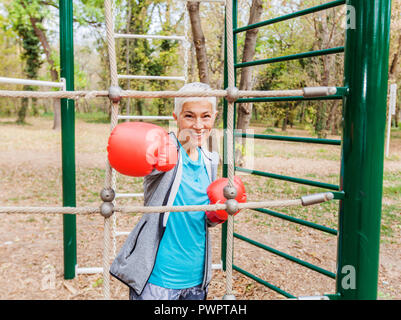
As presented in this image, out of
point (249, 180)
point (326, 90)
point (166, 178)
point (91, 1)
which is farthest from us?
point (91, 1)

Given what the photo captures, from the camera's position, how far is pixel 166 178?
1.24m

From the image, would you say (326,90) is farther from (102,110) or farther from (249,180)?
(102,110)

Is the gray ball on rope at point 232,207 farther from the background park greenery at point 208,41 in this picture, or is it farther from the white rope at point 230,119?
the background park greenery at point 208,41

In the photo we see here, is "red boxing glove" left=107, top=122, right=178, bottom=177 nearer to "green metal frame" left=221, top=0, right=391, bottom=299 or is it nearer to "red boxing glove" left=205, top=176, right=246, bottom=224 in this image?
"red boxing glove" left=205, top=176, right=246, bottom=224

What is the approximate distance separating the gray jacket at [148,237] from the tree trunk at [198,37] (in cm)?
372

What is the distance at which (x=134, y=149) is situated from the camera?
0.93 meters

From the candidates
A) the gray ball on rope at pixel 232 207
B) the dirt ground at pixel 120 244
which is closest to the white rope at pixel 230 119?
the gray ball on rope at pixel 232 207

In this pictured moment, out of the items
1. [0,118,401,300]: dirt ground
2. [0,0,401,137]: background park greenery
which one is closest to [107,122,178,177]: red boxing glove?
[0,118,401,300]: dirt ground

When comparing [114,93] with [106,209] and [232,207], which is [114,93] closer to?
[106,209]

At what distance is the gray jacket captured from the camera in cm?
122

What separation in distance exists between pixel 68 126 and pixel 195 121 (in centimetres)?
126

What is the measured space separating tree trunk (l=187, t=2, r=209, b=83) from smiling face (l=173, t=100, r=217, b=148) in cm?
357
